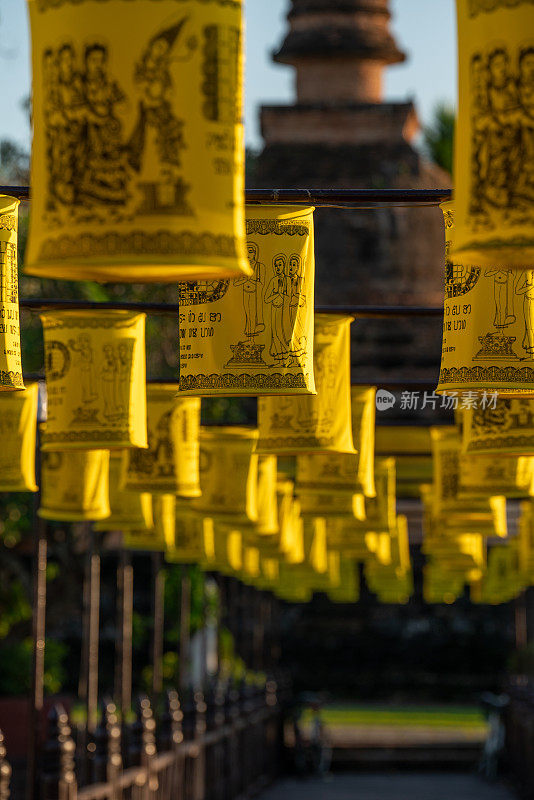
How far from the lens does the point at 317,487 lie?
12.2 metres

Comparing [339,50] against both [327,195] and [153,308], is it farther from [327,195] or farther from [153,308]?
[327,195]

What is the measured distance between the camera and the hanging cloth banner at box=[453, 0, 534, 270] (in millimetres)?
4762

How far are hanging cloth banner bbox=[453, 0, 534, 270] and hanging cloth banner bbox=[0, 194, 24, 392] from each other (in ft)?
9.24

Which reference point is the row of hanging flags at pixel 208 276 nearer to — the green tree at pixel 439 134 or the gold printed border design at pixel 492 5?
the gold printed border design at pixel 492 5

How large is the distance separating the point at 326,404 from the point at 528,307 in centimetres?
258

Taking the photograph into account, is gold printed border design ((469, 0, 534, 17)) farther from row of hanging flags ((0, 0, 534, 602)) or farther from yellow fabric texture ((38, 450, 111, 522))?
yellow fabric texture ((38, 450, 111, 522))

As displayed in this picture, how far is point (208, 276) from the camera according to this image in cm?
492

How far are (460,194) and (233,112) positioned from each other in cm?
65

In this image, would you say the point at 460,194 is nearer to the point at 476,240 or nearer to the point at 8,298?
the point at 476,240

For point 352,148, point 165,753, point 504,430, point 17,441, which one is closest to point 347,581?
point 352,148

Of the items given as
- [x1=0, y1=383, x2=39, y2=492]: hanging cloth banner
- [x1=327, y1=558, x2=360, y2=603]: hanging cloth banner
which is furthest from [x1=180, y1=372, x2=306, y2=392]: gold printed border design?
[x1=327, y1=558, x2=360, y2=603]: hanging cloth banner

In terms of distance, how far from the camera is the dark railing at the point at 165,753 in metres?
10.4

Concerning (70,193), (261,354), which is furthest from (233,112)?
(261,354)

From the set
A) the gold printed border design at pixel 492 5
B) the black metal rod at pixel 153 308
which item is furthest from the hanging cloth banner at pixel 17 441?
the gold printed border design at pixel 492 5
